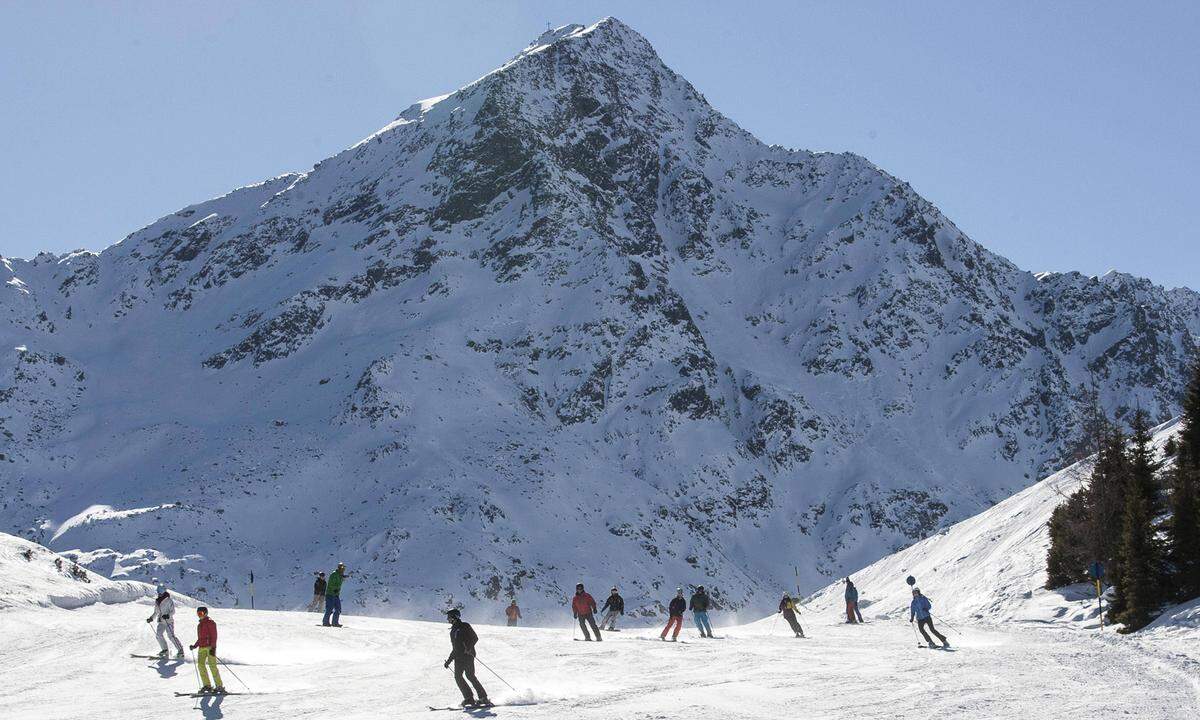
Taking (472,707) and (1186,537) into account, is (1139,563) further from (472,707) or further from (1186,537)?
(472,707)

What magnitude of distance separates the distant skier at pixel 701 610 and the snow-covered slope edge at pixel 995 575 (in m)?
8.70

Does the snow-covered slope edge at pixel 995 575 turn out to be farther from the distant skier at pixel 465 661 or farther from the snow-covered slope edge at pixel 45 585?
the snow-covered slope edge at pixel 45 585

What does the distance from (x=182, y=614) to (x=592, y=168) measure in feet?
319

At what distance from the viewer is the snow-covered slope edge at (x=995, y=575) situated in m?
30.6

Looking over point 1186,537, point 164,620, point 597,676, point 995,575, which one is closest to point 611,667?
point 597,676

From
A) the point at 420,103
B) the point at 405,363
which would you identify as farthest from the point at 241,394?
the point at 420,103

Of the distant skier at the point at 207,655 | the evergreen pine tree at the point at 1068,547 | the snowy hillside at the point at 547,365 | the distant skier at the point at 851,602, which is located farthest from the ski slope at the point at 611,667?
the snowy hillside at the point at 547,365

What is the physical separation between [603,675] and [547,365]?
69101 millimetres

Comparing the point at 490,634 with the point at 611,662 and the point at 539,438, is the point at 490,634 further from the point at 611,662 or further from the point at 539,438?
the point at 539,438

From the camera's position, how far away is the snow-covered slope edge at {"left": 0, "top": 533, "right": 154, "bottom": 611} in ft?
97.5

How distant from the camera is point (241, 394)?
285ft

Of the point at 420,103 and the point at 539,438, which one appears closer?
the point at 539,438

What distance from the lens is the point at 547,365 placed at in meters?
89.1

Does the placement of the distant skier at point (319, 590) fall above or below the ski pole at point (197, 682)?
above
